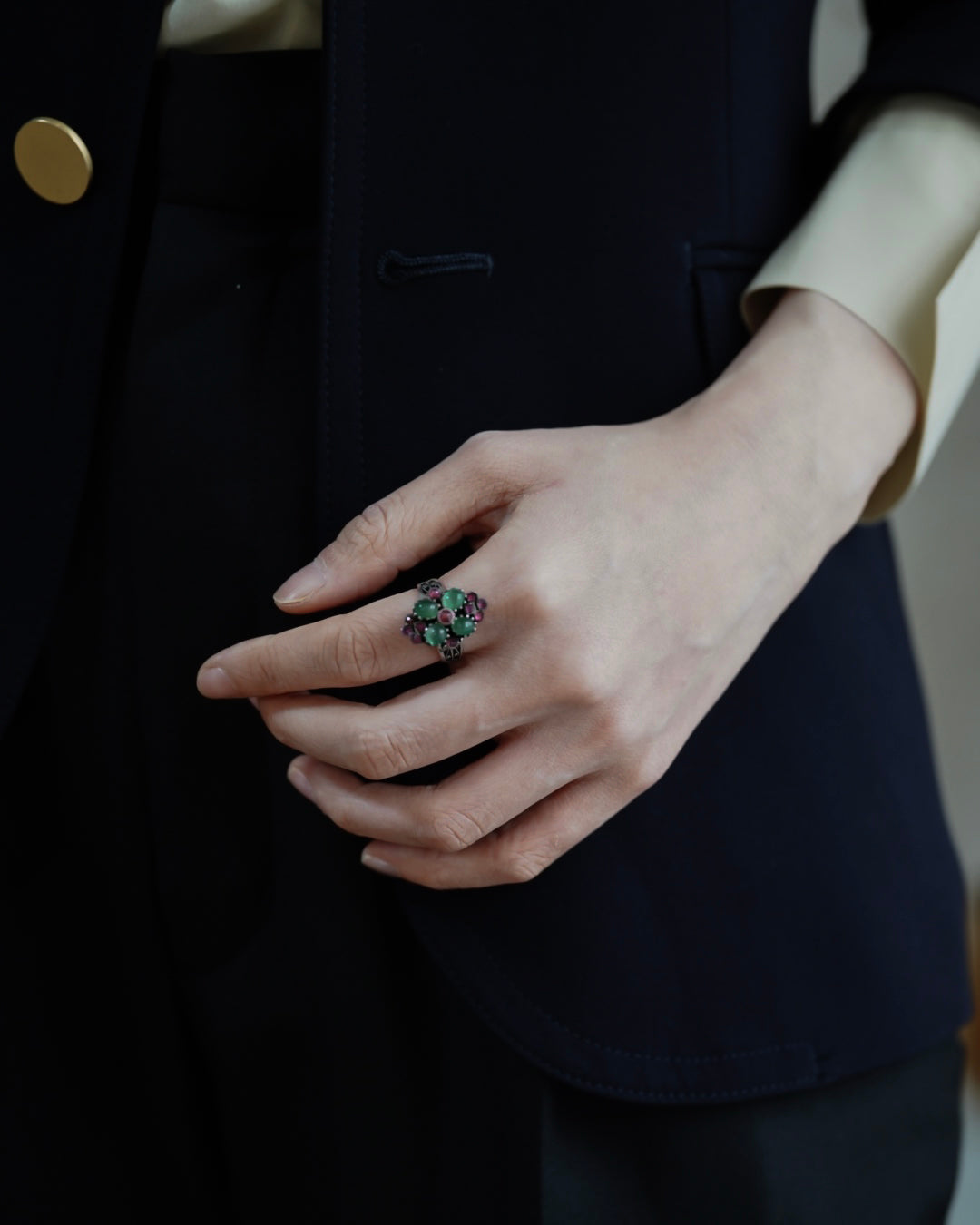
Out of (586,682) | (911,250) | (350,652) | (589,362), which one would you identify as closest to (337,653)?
(350,652)

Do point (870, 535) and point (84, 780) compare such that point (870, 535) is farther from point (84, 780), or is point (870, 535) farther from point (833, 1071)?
point (84, 780)

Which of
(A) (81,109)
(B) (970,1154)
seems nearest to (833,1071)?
(A) (81,109)

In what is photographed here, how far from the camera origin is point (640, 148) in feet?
1.77

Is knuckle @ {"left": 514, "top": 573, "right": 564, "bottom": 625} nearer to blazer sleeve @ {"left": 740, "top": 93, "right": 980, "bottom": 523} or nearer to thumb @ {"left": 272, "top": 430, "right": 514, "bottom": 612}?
thumb @ {"left": 272, "top": 430, "right": 514, "bottom": 612}

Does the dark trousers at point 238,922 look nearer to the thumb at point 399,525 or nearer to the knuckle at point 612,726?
the thumb at point 399,525

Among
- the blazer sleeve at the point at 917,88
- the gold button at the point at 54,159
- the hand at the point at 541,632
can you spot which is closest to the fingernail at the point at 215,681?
the hand at the point at 541,632

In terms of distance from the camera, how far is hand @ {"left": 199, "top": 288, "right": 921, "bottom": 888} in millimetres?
451

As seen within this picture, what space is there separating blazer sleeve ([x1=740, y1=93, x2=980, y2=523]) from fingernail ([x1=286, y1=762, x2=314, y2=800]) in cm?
38

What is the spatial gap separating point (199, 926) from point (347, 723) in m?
0.22

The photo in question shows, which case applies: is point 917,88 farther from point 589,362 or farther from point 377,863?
point 377,863

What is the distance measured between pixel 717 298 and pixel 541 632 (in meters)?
0.26

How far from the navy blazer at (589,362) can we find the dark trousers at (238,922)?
0.04 metres

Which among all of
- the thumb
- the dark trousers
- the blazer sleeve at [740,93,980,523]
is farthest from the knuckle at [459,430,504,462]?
the blazer sleeve at [740,93,980,523]

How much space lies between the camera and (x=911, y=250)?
0.58m
